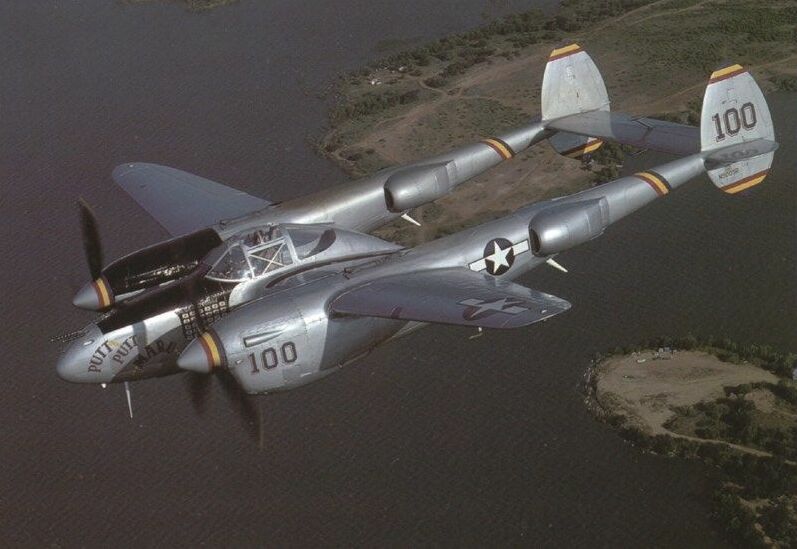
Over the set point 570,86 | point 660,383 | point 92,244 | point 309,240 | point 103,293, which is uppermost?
point 570,86

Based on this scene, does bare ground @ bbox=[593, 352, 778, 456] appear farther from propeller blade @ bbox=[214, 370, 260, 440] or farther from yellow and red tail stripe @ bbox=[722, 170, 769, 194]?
propeller blade @ bbox=[214, 370, 260, 440]

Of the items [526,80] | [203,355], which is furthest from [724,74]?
[526,80]

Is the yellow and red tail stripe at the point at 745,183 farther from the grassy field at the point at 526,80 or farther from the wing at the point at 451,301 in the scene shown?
the grassy field at the point at 526,80

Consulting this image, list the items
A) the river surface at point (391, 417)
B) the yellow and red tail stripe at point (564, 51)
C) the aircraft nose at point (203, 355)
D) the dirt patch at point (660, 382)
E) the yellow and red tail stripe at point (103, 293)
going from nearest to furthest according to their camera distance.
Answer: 1. the aircraft nose at point (203, 355)
2. the yellow and red tail stripe at point (103, 293)
3. the river surface at point (391, 417)
4. the dirt patch at point (660, 382)
5. the yellow and red tail stripe at point (564, 51)

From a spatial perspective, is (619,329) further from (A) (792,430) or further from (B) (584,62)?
(B) (584,62)

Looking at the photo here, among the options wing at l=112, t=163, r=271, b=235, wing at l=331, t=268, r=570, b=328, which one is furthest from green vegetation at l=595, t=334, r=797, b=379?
wing at l=112, t=163, r=271, b=235

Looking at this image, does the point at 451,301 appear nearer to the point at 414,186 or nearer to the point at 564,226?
the point at 564,226

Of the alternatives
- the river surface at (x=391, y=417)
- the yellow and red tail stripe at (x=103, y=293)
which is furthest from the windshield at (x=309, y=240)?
the river surface at (x=391, y=417)

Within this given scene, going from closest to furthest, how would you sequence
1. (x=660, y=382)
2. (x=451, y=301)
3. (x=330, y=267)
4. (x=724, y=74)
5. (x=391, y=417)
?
(x=451, y=301), (x=330, y=267), (x=724, y=74), (x=391, y=417), (x=660, y=382)
